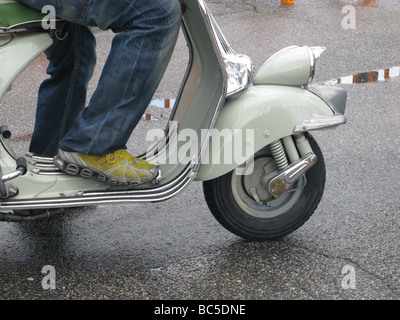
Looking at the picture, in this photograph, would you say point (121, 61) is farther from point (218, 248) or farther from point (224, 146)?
point (218, 248)

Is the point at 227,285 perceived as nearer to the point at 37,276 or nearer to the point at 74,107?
the point at 37,276

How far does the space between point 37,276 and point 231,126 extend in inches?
39.7

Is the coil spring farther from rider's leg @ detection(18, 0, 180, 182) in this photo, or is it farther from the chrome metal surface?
rider's leg @ detection(18, 0, 180, 182)

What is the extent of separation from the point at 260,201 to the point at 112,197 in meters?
0.68

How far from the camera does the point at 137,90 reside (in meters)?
3.03

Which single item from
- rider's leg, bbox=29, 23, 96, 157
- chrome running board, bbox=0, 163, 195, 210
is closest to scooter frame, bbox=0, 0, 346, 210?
chrome running board, bbox=0, 163, 195, 210

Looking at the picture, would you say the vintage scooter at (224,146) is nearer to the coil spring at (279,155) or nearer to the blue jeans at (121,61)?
the coil spring at (279,155)

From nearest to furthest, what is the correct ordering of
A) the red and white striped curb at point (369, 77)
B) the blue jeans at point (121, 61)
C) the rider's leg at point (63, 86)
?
the blue jeans at point (121, 61) < the rider's leg at point (63, 86) < the red and white striped curb at point (369, 77)

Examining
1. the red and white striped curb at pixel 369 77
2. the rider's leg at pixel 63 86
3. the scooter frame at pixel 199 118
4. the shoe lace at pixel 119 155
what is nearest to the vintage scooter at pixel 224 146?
the scooter frame at pixel 199 118

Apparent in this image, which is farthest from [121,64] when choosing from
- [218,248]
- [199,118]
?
[218,248]

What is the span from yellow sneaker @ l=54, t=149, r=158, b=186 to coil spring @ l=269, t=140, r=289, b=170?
54cm

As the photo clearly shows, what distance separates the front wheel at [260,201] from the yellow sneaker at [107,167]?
0.34 meters

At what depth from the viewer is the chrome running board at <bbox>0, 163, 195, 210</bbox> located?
302 centimetres

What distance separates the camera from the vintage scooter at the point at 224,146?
3037 mm
